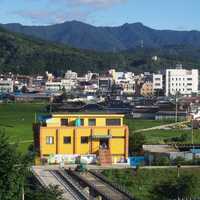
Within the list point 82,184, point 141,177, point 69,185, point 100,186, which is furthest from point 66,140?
point 100,186

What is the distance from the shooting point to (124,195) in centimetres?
1748

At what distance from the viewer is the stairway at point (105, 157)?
24.5m

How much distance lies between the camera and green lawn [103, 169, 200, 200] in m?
19.9

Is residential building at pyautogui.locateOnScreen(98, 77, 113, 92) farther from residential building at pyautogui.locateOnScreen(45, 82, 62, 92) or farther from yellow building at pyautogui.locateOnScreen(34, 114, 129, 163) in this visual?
yellow building at pyautogui.locateOnScreen(34, 114, 129, 163)

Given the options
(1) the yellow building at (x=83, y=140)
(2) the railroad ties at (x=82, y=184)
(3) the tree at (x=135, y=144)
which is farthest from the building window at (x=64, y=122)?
(2) the railroad ties at (x=82, y=184)

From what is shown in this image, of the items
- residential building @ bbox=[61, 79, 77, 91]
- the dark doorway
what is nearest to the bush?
the dark doorway

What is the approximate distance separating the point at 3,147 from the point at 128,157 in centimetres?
1373

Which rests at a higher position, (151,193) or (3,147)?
(3,147)

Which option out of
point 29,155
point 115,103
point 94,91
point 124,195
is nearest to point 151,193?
point 124,195

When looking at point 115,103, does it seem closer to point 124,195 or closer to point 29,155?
point 124,195

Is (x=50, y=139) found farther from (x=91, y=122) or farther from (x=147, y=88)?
(x=147, y=88)

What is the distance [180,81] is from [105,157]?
231 ft

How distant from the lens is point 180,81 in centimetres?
9438

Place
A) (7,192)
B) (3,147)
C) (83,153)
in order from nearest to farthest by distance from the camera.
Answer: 1. (7,192)
2. (3,147)
3. (83,153)
